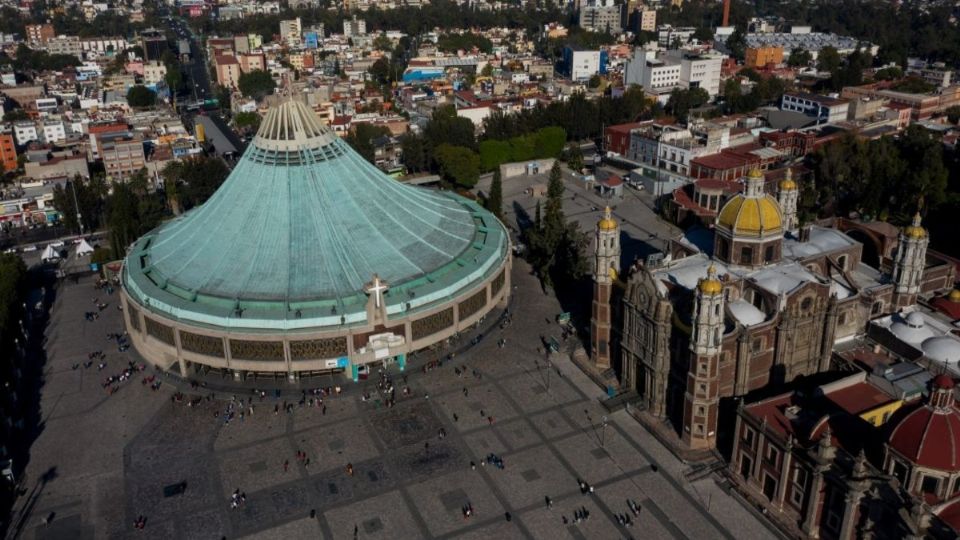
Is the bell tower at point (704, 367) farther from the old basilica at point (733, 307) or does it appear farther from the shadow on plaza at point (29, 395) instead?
the shadow on plaza at point (29, 395)

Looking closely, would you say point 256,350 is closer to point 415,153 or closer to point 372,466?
point 372,466

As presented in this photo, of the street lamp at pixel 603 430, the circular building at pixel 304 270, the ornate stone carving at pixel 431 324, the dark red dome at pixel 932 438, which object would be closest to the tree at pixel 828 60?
the circular building at pixel 304 270

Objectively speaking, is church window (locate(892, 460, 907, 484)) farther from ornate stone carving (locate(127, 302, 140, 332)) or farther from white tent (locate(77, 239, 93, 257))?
white tent (locate(77, 239, 93, 257))

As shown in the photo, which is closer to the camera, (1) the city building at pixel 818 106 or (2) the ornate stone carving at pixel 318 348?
(2) the ornate stone carving at pixel 318 348

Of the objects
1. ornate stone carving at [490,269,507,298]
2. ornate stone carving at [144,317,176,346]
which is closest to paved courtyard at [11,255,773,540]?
ornate stone carving at [144,317,176,346]

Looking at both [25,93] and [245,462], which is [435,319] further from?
[25,93]

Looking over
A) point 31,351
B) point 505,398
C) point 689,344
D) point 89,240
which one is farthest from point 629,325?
point 89,240
